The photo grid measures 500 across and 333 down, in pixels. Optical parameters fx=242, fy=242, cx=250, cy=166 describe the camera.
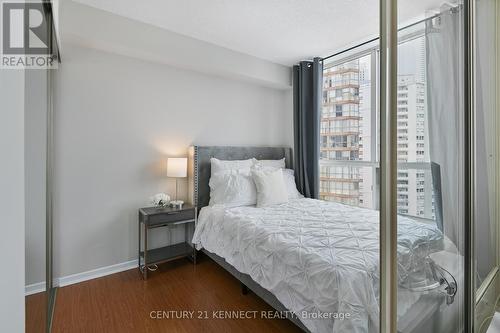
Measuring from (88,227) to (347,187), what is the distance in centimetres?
327

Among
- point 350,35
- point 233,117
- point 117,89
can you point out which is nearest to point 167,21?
point 117,89

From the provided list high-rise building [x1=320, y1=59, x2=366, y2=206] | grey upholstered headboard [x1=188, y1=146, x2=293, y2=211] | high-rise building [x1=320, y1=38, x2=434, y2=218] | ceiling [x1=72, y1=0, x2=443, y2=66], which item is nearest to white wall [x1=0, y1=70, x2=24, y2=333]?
ceiling [x1=72, y1=0, x2=443, y2=66]

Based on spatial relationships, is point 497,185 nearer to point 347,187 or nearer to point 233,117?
point 347,187

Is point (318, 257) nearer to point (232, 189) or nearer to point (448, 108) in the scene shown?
point (448, 108)

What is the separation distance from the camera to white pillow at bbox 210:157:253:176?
10.2 feet

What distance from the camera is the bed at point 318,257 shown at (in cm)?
101

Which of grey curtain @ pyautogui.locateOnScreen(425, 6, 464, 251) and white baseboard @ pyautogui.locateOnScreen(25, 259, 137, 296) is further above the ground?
grey curtain @ pyautogui.locateOnScreen(425, 6, 464, 251)

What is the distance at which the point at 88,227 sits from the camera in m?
2.54

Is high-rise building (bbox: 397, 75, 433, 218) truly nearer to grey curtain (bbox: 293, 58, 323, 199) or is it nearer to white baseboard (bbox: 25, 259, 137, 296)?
grey curtain (bbox: 293, 58, 323, 199)

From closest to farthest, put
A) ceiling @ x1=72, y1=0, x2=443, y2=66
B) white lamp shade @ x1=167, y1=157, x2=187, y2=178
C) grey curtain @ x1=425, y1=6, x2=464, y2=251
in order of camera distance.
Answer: grey curtain @ x1=425, y1=6, x2=464, y2=251
ceiling @ x1=72, y1=0, x2=443, y2=66
white lamp shade @ x1=167, y1=157, x2=187, y2=178

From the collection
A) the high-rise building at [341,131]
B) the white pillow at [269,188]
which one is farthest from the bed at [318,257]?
the high-rise building at [341,131]

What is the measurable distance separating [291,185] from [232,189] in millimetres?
1038

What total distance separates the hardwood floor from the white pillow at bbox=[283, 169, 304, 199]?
1.42 m

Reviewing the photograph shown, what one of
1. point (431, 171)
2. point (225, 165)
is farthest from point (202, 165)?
point (431, 171)
